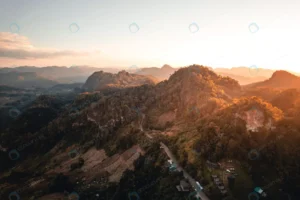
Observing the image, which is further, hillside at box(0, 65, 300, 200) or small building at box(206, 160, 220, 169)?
small building at box(206, 160, 220, 169)

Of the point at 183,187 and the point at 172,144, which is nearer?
the point at 183,187

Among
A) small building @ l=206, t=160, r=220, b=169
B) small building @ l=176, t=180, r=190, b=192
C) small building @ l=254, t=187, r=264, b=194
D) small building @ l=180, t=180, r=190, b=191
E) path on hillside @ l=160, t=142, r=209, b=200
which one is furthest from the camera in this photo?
small building @ l=206, t=160, r=220, b=169

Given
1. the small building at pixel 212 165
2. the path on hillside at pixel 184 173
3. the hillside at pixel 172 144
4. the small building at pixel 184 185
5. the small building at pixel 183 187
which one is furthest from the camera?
the small building at pixel 212 165

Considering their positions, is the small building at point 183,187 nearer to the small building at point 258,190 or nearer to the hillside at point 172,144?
the hillside at point 172,144

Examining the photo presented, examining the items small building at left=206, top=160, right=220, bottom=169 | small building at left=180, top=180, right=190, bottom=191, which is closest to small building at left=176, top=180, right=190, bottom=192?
small building at left=180, top=180, right=190, bottom=191

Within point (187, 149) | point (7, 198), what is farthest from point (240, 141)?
point (7, 198)

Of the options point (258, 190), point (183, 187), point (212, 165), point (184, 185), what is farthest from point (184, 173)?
point (258, 190)

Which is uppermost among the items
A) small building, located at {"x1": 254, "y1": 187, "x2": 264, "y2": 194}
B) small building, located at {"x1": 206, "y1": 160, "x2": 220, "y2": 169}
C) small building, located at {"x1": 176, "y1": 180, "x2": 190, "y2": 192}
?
small building, located at {"x1": 206, "y1": 160, "x2": 220, "y2": 169}

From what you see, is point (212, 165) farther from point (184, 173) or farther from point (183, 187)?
point (183, 187)

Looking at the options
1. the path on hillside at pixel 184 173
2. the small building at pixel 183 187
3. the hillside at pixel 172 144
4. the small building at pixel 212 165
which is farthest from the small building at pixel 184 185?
the small building at pixel 212 165

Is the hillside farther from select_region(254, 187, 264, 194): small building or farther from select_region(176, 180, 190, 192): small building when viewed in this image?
select_region(254, 187, 264, 194): small building

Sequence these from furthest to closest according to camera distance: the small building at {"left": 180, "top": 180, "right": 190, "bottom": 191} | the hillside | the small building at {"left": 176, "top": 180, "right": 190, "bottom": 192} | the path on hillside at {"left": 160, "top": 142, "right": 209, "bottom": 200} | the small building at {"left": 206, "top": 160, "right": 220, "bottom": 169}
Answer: the small building at {"left": 206, "top": 160, "right": 220, "bottom": 169}, the hillside, the small building at {"left": 180, "top": 180, "right": 190, "bottom": 191}, the small building at {"left": 176, "top": 180, "right": 190, "bottom": 192}, the path on hillside at {"left": 160, "top": 142, "right": 209, "bottom": 200}
